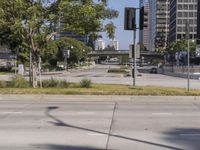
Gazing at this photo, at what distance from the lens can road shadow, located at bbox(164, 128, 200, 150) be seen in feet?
33.7

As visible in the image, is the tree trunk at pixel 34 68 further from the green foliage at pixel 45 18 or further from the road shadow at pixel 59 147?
the road shadow at pixel 59 147

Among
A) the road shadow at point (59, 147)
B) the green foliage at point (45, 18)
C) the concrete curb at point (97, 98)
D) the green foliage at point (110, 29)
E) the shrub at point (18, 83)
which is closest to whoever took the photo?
the road shadow at point (59, 147)

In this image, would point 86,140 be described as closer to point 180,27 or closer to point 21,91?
point 21,91

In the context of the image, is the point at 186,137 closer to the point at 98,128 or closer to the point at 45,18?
the point at 98,128

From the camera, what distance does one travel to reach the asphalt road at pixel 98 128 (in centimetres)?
1028

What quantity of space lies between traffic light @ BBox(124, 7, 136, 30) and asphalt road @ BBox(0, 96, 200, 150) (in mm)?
8378

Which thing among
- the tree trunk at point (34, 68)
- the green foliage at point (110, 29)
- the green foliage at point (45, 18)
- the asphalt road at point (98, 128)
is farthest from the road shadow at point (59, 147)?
the green foliage at point (110, 29)

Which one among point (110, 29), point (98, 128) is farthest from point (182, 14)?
point (98, 128)

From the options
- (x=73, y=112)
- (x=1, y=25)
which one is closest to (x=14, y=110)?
(x=73, y=112)

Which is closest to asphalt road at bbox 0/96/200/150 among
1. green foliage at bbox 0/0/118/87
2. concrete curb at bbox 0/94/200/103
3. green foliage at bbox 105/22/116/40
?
concrete curb at bbox 0/94/200/103

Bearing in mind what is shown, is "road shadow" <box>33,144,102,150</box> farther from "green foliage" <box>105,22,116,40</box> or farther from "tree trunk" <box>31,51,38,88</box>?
"green foliage" <box>105,22,116,40</box>

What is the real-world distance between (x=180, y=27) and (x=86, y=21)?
528 feet

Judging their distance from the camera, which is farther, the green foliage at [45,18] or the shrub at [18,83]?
the shrub at [18,83]

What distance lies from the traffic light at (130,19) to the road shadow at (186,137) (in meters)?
14.0
